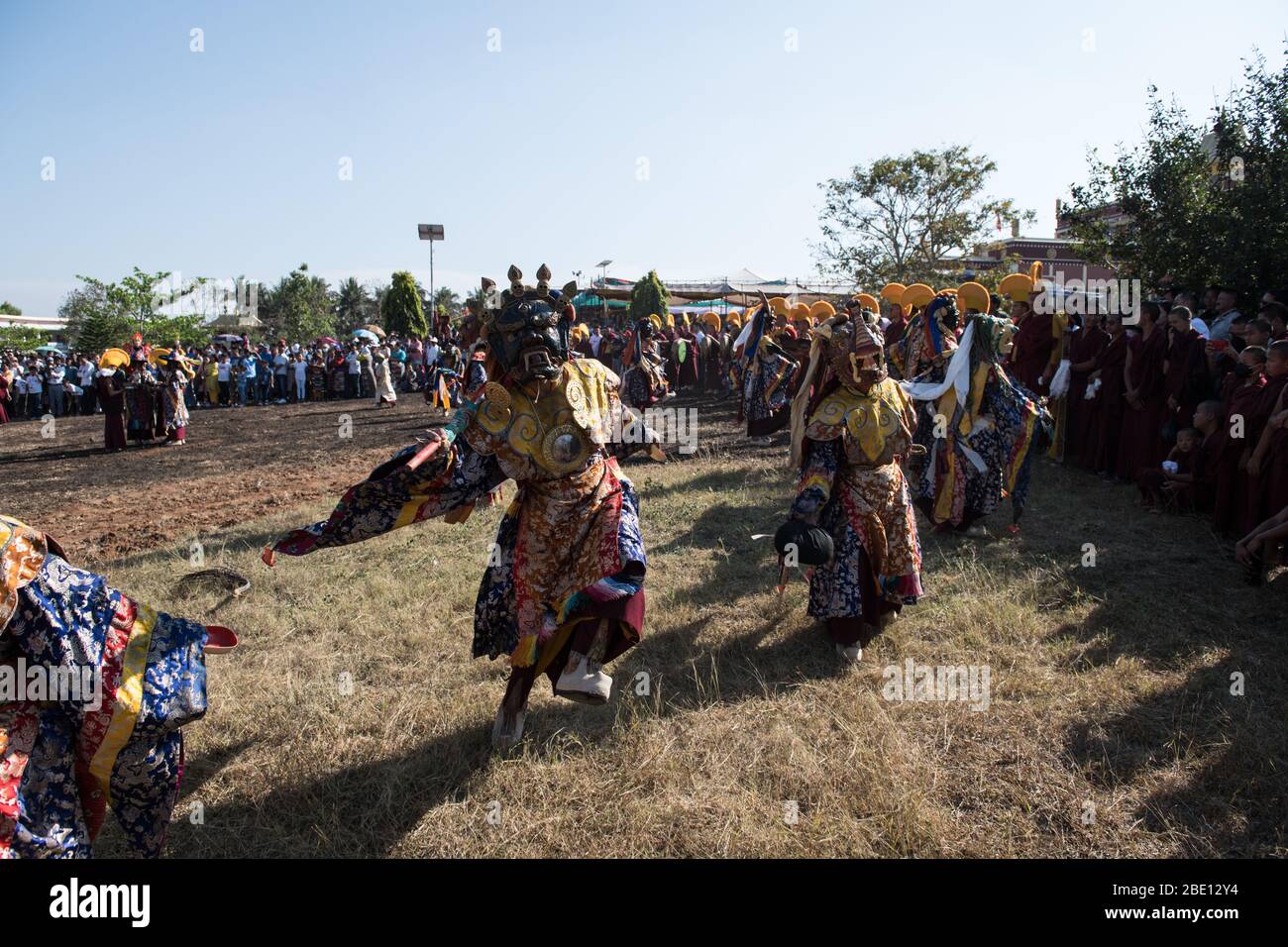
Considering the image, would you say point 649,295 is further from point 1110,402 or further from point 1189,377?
point 1189,377

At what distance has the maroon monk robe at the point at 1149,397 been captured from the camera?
8.87m

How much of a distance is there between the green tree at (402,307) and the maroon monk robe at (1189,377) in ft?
103

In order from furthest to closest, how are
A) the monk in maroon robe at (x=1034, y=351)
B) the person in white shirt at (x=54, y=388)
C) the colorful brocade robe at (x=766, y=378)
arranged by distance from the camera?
the person in white shirt at (x=54, y=388), the colorful brocade robe at (x=766, y=378), the monk in maroon robe at (x=1034, y=351)

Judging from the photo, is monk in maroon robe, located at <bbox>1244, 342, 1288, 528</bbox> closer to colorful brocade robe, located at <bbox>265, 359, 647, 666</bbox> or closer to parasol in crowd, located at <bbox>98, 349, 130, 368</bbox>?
colorful brocade robe, located at <bbox>265, 359, 647, 666</bbox>

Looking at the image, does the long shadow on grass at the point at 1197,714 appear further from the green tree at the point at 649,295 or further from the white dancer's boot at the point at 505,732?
the green tree at the point at 649,295

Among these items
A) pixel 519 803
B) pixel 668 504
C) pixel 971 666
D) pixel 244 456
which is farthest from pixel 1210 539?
pixel 244 456

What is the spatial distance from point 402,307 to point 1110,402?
31.8m

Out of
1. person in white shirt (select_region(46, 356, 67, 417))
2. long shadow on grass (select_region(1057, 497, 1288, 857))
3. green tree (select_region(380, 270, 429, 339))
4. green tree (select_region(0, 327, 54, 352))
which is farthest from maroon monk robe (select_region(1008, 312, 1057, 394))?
green tree (select_region(0, 327, 54, 352))

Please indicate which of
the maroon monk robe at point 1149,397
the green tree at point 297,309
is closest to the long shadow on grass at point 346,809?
the maroon monk robe at point 1149,397

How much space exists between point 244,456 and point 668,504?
30.2ft

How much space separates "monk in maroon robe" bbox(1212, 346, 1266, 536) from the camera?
668cm

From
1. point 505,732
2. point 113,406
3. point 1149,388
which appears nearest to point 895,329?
point 1149,388
